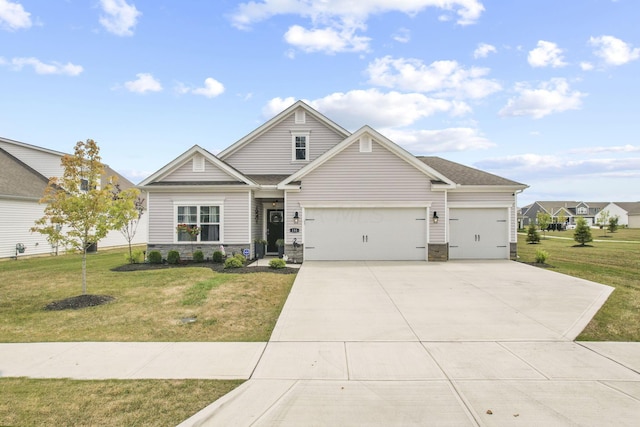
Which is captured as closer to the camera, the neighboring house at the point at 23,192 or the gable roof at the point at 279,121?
the gable roof at the point at 279,121

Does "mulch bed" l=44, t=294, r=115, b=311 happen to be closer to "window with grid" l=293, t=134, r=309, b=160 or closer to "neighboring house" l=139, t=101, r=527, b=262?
"neighboring house" l=139, t=101, r=527, b=262

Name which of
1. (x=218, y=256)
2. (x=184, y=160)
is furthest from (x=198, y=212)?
(x=184, y=160)

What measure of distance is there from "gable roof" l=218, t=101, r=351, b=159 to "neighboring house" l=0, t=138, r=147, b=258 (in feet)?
25.5

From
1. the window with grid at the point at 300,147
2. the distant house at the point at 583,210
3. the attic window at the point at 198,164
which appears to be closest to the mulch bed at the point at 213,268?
the attic window at the point at 198,164

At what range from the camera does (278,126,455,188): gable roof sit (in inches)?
637

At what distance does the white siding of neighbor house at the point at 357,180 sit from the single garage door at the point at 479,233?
8.79ft

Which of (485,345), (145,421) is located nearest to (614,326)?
(485,345)

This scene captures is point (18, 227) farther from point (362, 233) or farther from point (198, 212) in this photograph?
point (362, 233)

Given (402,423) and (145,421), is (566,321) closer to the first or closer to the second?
(402,423)

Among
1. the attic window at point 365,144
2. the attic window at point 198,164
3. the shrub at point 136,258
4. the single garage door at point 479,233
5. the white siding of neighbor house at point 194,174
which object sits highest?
the attic window at point 365,144

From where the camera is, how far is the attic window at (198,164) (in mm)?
16484

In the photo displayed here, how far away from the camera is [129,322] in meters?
7.67

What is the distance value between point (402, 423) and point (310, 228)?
42.0ft

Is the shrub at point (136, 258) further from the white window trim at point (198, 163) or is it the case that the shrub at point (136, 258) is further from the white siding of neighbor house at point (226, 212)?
the white window trim at point (198, 163)
